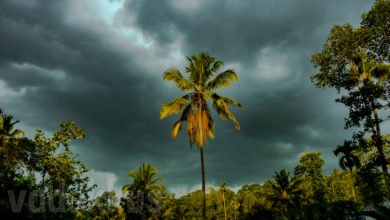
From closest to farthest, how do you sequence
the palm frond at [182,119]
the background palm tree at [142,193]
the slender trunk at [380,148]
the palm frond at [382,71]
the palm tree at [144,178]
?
1. the slender trunk at [380,148]
2. the palm frond at [382,71]
3. the palm frond at [182,119]
4. the background palm tree at [142,193]
5. the palm tree at [144,178]

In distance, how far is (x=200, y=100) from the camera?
61.7 ft

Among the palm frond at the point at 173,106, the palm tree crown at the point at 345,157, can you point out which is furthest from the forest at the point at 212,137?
the palm tree crown at the point at 345,157

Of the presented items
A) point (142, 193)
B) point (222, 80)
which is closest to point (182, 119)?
point (222, 80)

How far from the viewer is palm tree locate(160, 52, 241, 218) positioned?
1823 centimetres

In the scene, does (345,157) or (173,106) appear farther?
(345,157)

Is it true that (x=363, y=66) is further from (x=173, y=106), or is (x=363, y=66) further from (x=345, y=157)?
(x=345, y=157)

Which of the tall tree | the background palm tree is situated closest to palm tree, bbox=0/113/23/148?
the background palm tree

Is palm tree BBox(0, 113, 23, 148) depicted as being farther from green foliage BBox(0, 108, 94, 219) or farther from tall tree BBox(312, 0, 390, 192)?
tall tree BBox(312, 0, 390, 192)

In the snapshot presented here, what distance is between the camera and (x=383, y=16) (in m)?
15.1

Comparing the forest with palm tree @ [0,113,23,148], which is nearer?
the forest

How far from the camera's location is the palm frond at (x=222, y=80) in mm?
19547

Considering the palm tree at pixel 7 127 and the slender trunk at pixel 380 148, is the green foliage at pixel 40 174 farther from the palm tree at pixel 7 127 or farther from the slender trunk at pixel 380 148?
the slender trunk at pixel 380 148

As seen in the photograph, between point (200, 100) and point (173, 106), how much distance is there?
4.99 feet

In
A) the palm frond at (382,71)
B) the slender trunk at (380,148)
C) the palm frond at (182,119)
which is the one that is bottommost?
the slender trunk at (380,148)
